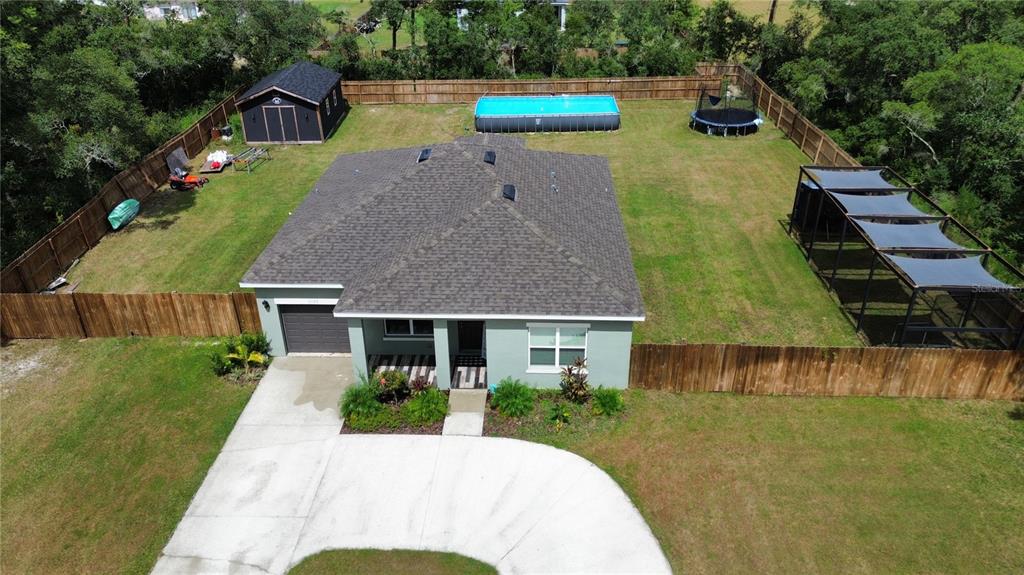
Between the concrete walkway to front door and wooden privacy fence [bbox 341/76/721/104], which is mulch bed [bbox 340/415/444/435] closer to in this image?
the concrete walkway to front door

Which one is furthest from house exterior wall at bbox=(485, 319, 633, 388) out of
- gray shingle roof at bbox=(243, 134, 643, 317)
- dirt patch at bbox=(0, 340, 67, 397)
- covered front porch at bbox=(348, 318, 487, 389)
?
dirt patch at bbox=(0, 340, 67, 397)

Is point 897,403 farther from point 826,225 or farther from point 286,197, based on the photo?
point 286,197

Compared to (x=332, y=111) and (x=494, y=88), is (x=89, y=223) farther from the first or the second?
(x=494, y=88)

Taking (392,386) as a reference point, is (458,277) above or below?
above

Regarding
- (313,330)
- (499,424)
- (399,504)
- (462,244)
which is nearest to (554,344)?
(499,424)

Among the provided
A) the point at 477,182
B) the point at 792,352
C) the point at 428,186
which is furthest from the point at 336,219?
the point at 792,352

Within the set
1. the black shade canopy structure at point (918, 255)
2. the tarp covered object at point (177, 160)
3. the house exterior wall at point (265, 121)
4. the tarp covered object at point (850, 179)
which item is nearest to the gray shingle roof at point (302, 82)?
the house exterior wall at point (265, 121)
